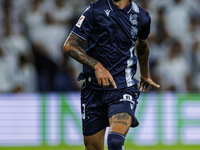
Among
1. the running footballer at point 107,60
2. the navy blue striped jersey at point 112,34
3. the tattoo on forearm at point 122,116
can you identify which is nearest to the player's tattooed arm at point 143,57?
the running footballer at point 107,60

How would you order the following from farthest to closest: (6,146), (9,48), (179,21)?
(179,21) < (9,48) < (6,146)

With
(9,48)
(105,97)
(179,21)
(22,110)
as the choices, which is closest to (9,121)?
(22,110)

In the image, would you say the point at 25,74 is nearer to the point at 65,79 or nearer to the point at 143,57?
the point at 65,79

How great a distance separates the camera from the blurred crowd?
7730mm

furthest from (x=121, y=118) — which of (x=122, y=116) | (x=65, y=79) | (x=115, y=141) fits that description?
(x=65, y=79)

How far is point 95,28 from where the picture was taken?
4008 mm

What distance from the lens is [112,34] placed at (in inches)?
156

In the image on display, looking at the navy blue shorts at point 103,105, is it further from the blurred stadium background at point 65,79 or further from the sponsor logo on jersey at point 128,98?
the blurred stadium background at point 65,79

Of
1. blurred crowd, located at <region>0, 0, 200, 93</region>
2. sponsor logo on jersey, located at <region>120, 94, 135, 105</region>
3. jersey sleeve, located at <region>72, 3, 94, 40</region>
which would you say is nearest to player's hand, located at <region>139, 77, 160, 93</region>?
sponsor logo on jersey, located at <region>120, 94, 135, 105</region>

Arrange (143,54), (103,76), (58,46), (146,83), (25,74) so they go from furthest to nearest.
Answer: (58,46), (25,74), (146,83), (143,54), (103,76)

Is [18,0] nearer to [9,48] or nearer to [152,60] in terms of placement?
[9,48]

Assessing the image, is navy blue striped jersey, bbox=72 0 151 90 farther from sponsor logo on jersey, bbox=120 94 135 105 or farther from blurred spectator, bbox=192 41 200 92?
blurred spectator, bbox=192 41 200 92

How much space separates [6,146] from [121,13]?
4.11 meters

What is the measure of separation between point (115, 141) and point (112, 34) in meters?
1.13
